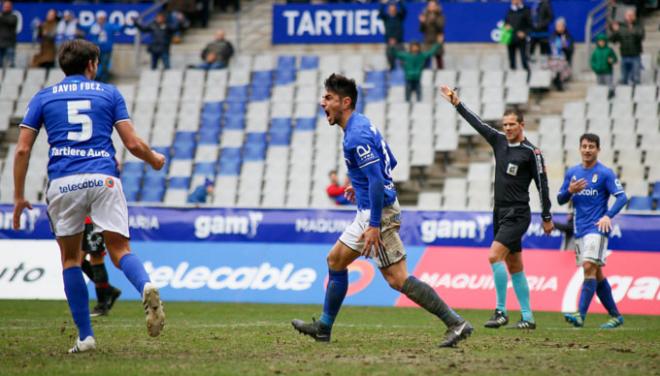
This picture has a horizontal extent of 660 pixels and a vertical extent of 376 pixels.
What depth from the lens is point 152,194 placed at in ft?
91.1

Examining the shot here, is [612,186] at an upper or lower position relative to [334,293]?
upper

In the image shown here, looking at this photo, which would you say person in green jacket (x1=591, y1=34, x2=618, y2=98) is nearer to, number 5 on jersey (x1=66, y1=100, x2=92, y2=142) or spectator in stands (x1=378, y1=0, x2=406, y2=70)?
spectator in stands (x1=378, y1=0, x2=406, y2=70)

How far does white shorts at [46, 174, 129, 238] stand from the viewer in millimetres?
9594

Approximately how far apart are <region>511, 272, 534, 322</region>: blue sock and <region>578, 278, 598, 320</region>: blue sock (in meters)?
0.84

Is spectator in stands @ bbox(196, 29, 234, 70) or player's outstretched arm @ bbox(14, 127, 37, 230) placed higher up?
spectator in stands @ bbox(196, 29, 234, 70)

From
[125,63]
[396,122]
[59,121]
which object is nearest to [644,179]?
[396,122]

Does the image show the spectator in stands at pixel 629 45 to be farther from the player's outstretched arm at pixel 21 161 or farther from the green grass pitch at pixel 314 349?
the player's outstretched arm at pixel 21 161

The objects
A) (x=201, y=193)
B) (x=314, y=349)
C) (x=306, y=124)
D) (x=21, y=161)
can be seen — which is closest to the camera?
(x=21, y=161)

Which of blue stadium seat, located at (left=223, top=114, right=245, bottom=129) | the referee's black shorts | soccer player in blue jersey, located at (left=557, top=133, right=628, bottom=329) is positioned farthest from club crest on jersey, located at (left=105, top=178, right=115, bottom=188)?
blue stadium seat, located at (left=223, top=114, right=245, bottom=129)

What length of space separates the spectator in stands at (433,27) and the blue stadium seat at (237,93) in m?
4.85

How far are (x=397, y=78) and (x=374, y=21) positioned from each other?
299 centimetres

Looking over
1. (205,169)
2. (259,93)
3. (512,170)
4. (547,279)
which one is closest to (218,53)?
(259,93)

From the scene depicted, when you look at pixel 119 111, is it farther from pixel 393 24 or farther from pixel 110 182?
pixel 393 24

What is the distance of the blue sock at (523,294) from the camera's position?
13539 millimetres
